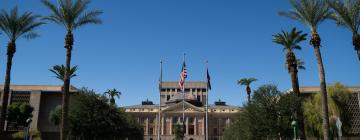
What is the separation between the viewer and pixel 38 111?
78250 mm

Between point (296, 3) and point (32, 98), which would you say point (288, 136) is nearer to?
point (296, 3)

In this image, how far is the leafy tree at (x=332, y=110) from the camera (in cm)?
4772

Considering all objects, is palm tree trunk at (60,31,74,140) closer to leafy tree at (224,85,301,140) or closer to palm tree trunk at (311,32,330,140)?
leafy tree at (224,85,301,140)

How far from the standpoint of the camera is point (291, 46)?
4375 centimetres

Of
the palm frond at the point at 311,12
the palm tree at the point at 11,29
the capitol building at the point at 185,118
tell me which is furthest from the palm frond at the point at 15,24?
the capitol building at the point at 185,118

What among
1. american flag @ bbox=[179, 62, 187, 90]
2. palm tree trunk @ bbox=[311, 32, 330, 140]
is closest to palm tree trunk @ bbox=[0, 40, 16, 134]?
palm tree trunk @ bbox=[311, 32, 330, 140]

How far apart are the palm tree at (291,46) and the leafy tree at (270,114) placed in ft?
9.95

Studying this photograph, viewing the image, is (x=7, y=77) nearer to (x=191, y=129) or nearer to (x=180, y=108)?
(x=180, y=108)

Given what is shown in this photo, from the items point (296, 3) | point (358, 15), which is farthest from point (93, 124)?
point (358, 15)

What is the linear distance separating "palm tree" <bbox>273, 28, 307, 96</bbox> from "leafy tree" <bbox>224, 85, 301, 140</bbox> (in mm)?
3031

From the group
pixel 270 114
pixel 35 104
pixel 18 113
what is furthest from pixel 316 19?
pixel 35 104

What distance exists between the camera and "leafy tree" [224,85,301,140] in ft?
125

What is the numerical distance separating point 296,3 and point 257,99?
12.8m

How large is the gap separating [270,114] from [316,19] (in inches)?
476
